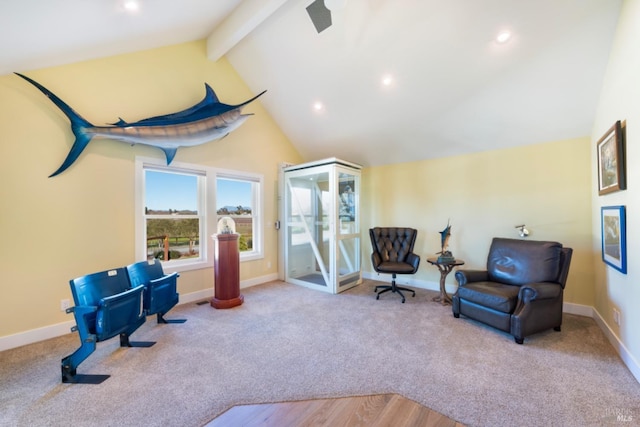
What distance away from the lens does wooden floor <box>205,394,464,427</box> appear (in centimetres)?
154

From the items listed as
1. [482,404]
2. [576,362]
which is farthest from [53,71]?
[576,362]

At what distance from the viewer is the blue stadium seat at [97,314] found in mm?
2002

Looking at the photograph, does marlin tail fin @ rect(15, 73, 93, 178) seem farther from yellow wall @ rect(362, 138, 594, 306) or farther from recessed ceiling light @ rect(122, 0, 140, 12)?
yellow wall @ rect(362, 138, 594, 306)

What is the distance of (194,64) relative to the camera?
3746 mm

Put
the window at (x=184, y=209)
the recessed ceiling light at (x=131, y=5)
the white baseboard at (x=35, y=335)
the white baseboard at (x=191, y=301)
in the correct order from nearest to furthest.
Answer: the white baseboard at (x=191, y=301) < the recessed ceiling light at (x=131, y=5) < the white baseboard at (x=35, y=335) < the window at (x=184, y=209)

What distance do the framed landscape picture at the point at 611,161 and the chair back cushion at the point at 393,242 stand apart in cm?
219

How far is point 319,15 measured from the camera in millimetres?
2980

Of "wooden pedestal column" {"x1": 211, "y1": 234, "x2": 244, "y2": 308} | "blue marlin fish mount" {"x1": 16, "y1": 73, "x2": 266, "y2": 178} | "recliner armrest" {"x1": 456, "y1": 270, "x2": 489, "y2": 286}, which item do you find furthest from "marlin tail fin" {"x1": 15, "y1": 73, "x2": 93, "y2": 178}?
"recliner armrest" {"x1": 456, "y1": 270, "x2": 489, "y2": 286}

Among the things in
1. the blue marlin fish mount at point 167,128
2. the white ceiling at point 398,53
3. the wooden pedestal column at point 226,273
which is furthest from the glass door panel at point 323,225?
the blue marlin fish mount at point 167,128

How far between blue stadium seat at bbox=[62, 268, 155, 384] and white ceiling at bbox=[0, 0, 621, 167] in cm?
216

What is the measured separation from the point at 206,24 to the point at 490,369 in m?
4.97

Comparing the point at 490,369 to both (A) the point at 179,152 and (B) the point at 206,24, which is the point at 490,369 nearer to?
(A) the point at 179,152

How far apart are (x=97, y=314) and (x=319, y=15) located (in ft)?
12.4

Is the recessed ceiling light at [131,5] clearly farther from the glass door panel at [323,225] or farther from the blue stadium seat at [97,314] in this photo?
the glass door panel at [323,225]
